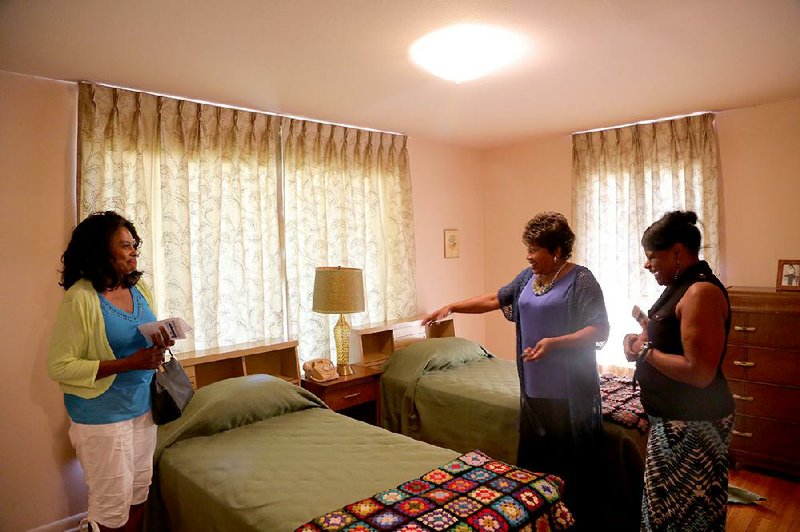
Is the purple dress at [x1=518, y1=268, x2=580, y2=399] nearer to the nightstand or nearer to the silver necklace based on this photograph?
the silver necklace

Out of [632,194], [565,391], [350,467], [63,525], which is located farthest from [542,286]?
[63,525]

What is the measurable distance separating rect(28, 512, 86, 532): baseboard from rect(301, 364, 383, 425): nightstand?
143 cm

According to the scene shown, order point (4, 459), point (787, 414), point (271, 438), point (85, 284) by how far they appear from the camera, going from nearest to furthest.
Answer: point (85, 284), point (271, 438), point (4, 459), point (787, 414)

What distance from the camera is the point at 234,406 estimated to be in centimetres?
252

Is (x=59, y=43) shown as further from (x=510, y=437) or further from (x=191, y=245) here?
(x=510, y=437)

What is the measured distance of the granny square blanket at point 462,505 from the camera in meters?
1.59

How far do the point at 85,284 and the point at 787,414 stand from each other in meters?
3.94

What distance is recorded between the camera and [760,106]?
3.64 meters

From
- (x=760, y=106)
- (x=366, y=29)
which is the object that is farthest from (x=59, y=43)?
(x=760, y=106)

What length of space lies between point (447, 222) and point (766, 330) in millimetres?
2672

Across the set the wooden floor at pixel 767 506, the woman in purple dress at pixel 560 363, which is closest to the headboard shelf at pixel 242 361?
the woman in purple dress at pixel 560 363

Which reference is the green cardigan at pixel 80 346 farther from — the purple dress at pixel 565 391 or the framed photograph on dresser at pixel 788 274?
the framed photograph on dresser at pixel 788 274

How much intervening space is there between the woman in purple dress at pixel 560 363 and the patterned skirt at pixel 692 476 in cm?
43

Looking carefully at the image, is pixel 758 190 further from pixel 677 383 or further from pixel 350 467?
pixel 350 467
